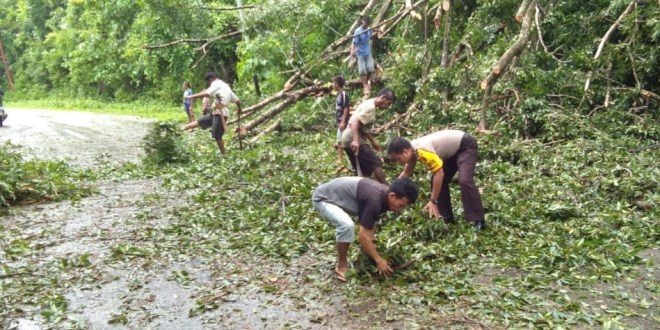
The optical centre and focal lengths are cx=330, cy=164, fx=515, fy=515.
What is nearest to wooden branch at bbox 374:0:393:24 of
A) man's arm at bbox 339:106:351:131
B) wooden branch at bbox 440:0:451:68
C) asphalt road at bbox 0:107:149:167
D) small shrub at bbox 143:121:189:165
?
wooden branch at bbox 440:0:451:68

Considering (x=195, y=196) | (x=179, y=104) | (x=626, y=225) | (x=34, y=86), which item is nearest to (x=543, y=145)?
(x=626, y=225)

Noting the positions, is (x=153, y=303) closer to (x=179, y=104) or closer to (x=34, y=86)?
(x=179, y=104)

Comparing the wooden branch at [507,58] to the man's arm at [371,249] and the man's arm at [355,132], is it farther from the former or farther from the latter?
the man's arm at [371,249]

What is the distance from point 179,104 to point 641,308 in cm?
2129

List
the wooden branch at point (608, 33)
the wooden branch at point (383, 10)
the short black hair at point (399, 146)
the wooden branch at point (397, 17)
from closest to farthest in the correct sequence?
the short black hair at point (399, 146) < the wooden branch at point (608, 33) < the wooden branch at point (397, 17) < the wooden branch at point (383, 10)

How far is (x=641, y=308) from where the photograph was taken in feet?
12.0

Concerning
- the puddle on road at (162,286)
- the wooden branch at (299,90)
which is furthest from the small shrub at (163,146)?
the puddle on road at (162,286)

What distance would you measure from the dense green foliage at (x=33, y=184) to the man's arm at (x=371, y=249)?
4.58 m

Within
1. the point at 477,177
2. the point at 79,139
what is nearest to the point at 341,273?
the point at 477,177

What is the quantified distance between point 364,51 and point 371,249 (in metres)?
7.01

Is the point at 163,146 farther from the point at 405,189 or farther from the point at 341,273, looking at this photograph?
the point at 405,189

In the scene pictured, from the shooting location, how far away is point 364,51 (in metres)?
10.3

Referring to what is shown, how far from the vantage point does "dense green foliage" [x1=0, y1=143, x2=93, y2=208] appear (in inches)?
256

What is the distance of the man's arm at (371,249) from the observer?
3.91 metres
